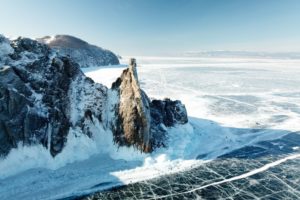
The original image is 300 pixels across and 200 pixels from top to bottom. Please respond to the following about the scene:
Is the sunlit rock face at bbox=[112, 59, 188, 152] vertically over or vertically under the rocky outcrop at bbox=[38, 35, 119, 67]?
under

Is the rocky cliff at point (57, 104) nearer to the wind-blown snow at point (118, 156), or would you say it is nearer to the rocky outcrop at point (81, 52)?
the wind-blown snow at point (118, 156)

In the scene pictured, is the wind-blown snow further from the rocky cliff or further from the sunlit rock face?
the sunlit rock face

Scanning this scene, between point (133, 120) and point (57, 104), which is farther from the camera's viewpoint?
point (133, 120)

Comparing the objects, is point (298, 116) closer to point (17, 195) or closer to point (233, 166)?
point (233, 166)

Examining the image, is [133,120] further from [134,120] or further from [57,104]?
[57,104]

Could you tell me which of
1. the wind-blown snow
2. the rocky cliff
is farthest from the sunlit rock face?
the wind-blown snow

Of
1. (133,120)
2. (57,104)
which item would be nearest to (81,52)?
(57,104)
